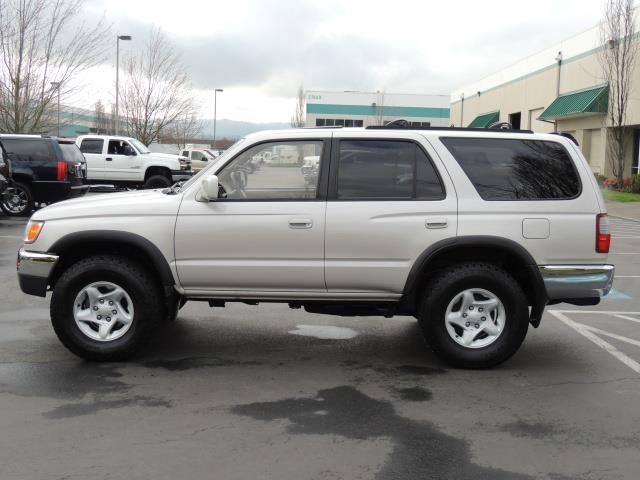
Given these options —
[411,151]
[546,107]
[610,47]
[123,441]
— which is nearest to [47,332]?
[123,441]

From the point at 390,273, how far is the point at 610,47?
1089 inches

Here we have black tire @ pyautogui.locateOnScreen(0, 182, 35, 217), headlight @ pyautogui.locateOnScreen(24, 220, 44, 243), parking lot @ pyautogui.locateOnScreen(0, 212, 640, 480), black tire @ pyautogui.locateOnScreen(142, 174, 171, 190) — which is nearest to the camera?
parking lot @ pyautogui.locateOnScreen(0, 212, 640, 480)

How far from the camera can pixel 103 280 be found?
5594mm

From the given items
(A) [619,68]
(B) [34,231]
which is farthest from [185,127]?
(B) [34,231]

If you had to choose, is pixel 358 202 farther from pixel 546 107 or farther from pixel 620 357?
pixel 546 107

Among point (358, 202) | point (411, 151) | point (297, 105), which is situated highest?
point (297, 105)

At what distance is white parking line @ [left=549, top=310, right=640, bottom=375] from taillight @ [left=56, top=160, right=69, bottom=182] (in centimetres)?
1284

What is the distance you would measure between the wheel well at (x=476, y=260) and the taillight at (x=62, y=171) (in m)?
13.3

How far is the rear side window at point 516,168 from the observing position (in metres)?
5.55

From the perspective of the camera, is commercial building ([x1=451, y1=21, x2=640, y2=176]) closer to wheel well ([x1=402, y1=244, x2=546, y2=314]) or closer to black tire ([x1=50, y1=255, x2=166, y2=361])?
wheel well ([x1=402, y1=244, x2=546, y2=314])

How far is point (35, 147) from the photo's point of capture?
16859 mm

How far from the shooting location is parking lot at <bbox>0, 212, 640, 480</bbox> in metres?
3.82

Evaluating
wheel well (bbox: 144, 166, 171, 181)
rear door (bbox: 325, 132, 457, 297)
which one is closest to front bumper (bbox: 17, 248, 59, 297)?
rear door (bbox: 325, 132, 457, 297)

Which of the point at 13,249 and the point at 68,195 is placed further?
the point at 68,195
